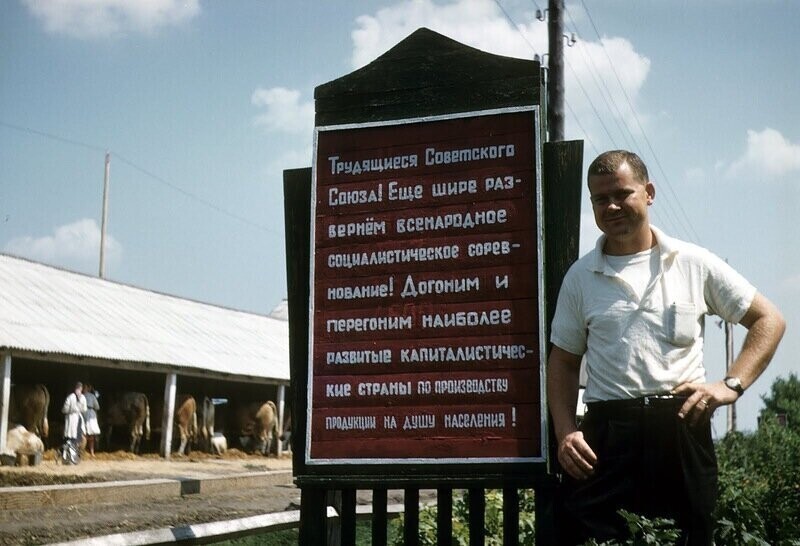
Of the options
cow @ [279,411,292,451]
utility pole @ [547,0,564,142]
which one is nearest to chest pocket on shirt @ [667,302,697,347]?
utility pole @ [547,0,564,142]

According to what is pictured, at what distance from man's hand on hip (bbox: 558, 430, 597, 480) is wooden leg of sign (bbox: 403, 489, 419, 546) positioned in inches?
37.9

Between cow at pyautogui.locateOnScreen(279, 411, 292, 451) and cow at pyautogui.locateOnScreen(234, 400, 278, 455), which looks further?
cow at pyautogui.locateOnScreen(279, 411, 292, 451)

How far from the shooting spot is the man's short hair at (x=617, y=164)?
336 centimetres

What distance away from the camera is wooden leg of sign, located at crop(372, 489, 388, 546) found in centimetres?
424

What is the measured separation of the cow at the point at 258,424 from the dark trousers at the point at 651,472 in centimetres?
2605

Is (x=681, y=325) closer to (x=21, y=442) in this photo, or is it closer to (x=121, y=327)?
(x=21, y=442)

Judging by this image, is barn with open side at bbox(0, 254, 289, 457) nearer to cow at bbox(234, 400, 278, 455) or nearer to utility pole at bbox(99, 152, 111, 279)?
cow at bbox(234, 400, 278, 455)

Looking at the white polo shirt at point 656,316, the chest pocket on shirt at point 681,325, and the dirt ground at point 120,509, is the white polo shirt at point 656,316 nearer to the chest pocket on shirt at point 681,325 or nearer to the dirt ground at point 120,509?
the chest pocket on shirt at point 681,325

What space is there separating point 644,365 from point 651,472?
0.37 m

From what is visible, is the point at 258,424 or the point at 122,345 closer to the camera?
the point at 122,345

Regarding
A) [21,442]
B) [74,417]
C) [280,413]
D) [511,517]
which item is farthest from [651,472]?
[280,413]

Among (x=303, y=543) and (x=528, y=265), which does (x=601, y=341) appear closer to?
(x=528, y=265)

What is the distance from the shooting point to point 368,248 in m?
4.37

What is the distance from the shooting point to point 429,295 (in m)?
4.19
